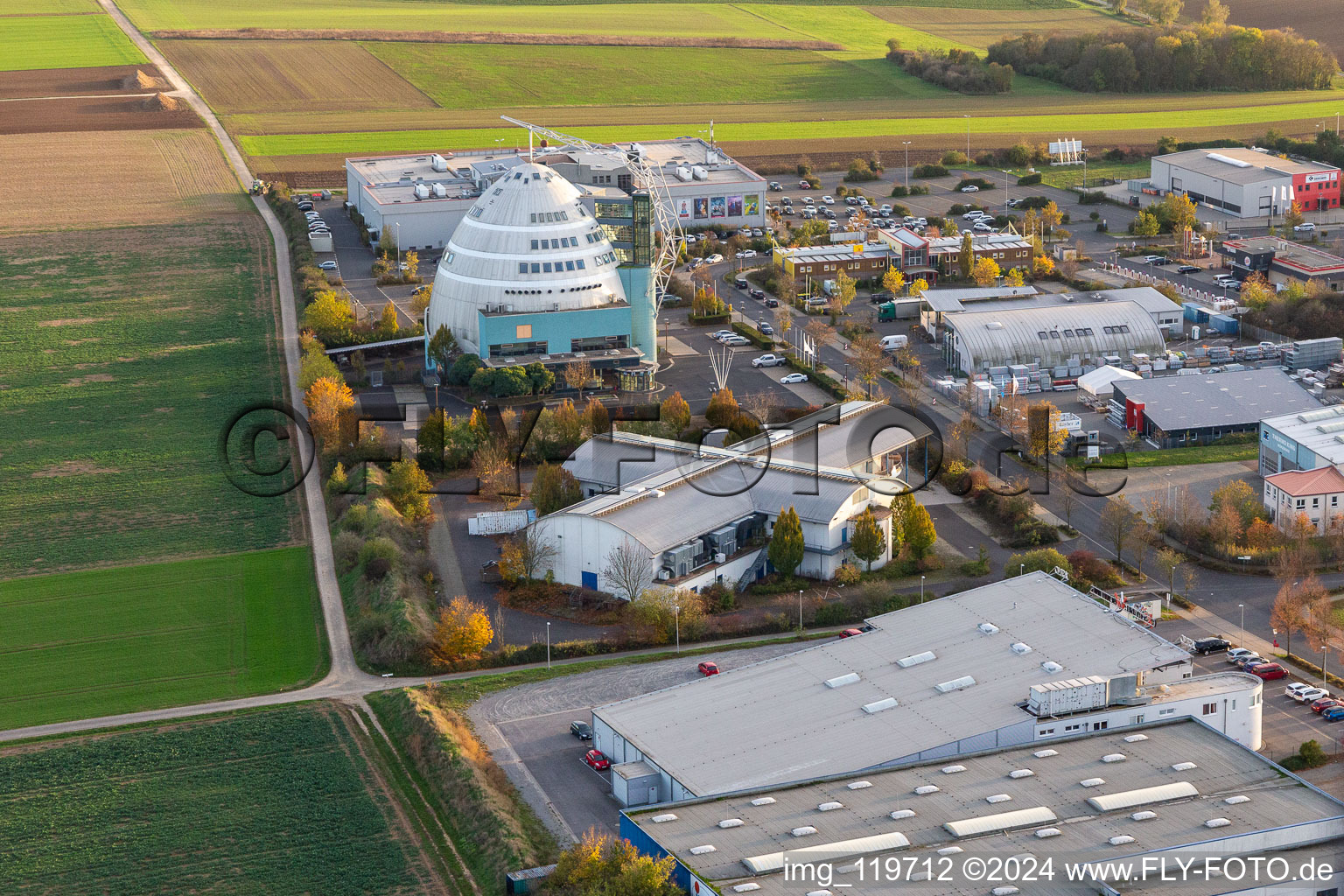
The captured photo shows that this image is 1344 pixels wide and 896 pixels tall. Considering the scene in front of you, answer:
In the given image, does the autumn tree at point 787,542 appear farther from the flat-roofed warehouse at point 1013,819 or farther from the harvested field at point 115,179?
the harvested field at point 115,179

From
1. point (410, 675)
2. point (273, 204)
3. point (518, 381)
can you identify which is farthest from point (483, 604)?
point (273, 204)

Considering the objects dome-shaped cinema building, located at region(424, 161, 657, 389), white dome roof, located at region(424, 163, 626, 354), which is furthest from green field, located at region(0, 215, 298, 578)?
dome-shaped cinema building, located at region(424, 161, 657, 389)

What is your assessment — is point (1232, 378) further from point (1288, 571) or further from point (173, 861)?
point (173, 861)

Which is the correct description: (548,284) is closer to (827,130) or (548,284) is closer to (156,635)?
(156,635)

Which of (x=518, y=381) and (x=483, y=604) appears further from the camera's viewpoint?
(x=518, y=381)

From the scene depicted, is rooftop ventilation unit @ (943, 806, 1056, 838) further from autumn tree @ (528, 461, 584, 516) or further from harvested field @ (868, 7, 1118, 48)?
harvested field @ (868, 7, 1118, 48)
